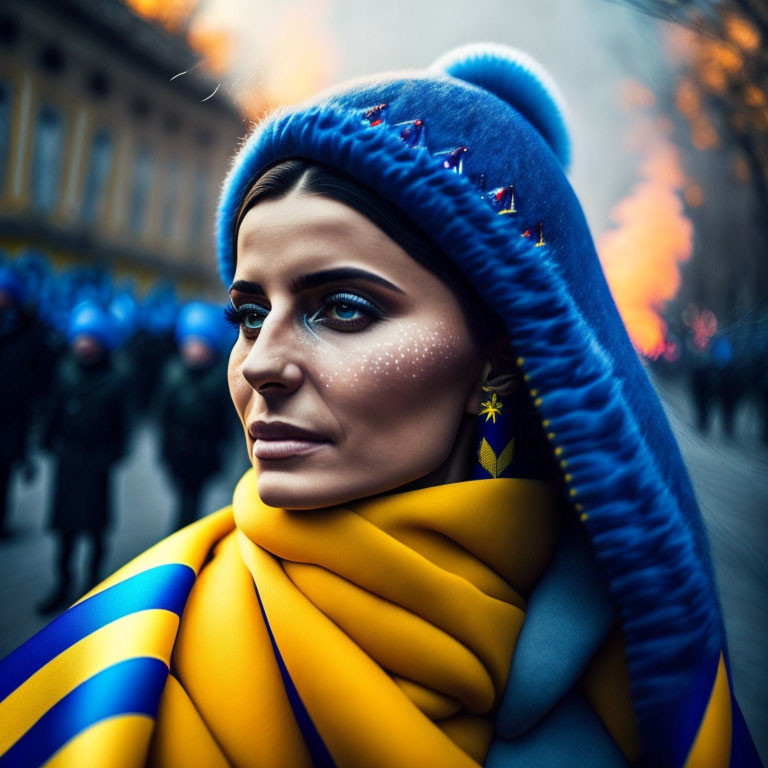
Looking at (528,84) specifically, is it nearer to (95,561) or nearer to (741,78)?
(741,78)

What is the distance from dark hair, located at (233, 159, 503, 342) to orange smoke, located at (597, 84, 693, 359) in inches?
23.9

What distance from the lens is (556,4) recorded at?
1.44m

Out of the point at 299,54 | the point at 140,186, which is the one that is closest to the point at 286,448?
the point at 299,54

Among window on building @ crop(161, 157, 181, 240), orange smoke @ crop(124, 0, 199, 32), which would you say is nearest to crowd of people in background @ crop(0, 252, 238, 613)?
orange smoke @ crop(124, 0, 199, 32)

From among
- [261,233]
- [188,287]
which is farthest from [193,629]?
[188,287]

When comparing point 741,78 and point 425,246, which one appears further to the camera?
point 741,78

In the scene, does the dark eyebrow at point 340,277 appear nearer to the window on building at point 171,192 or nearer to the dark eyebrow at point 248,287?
the dark eyebrow at point 248,287

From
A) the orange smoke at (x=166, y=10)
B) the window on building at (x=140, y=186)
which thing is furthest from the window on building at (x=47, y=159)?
the orange smoke at (x=166, y=10)

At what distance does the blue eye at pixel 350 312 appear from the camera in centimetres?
101

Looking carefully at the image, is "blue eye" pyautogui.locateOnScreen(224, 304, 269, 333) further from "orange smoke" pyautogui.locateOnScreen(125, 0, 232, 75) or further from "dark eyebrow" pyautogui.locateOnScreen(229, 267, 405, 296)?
"orange smoke" pyautogui.locateOnScreen(125, 0, 232, 75)

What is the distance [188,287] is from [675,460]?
55.5ft

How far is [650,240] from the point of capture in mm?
1531

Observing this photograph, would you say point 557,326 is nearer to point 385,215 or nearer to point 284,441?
point 385,215

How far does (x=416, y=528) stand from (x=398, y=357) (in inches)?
12.6
